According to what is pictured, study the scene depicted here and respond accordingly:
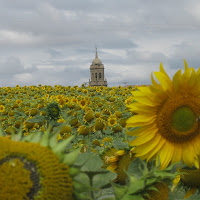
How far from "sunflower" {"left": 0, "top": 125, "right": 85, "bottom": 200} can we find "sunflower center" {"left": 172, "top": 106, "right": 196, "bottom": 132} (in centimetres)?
109

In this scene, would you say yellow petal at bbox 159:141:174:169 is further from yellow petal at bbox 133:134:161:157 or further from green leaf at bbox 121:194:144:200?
green leaf at bbox 121:194:144:200

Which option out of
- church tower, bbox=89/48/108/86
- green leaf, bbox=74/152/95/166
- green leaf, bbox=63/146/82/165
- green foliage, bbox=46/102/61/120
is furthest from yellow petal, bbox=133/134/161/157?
church tower, bbox=89/48/108/86

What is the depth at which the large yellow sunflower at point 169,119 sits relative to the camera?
1810mm

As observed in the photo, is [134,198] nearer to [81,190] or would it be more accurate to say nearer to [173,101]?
[81,190]

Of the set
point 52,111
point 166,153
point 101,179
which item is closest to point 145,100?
point 166,153

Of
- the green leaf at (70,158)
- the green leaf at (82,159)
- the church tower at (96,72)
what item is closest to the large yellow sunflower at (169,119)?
the green leaf at (82,159)

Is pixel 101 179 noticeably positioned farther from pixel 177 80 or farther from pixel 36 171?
pixel 177 80

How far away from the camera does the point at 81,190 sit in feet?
2.95

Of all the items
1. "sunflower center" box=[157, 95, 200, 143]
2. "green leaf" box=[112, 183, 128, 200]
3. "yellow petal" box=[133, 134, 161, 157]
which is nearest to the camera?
"green leaf" box=[112, 183, 128, 200]

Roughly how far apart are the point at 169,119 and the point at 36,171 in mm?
1145

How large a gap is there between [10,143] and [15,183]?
0.41 ft

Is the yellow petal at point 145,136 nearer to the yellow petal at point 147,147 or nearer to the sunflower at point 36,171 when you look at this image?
the yellow petal at point 147,147

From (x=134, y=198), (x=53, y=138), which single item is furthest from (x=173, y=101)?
(x=53, y=138)

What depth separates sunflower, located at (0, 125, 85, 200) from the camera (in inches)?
33.2
